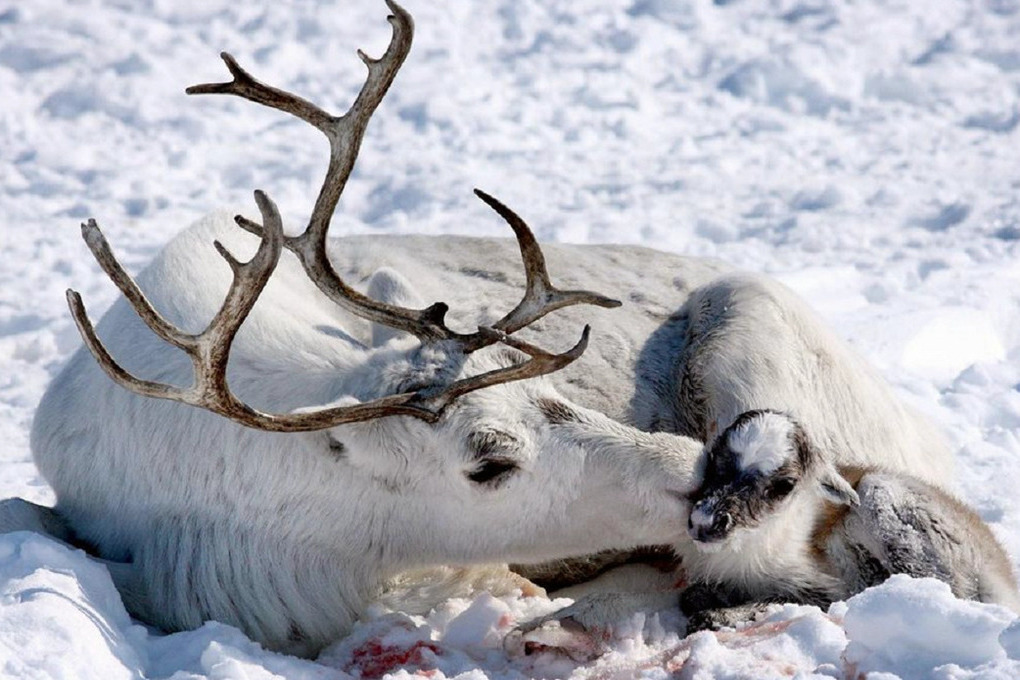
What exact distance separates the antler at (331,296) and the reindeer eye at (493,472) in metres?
0.24

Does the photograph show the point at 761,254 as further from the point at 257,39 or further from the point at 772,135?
the point at 257,39

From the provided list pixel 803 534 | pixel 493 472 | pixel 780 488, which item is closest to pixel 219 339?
pixel 493 472

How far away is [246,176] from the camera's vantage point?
418 inches

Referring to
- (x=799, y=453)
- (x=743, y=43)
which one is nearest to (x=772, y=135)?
(x=743, y=43)

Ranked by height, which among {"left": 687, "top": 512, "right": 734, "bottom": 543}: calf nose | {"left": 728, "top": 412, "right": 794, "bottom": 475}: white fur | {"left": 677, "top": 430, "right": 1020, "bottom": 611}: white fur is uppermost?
{"left": 728, "top": 412, "right": 794, "bottom": 475}: white fur

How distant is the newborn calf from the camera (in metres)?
4.36

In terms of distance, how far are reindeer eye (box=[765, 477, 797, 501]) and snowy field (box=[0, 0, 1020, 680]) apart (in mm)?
464

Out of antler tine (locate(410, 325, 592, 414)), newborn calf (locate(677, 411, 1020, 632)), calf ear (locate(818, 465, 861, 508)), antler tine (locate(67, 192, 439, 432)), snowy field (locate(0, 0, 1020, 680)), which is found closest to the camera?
antler tine (locate(67, 192, 439, 432))

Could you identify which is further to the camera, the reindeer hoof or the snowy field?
the snowy field

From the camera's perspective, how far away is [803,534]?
4.68 metres

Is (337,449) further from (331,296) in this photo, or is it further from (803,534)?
(803,534)

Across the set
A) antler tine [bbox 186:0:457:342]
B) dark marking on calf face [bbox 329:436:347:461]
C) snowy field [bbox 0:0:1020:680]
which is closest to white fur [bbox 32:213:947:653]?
dark marking on calf face [bbox 329:436:347:461]

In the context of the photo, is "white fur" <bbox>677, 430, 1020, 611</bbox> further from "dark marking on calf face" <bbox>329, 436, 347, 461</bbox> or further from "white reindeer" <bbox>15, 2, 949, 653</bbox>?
"dark marking on calf face" <bbox>329, 436, 347, 461</bbox>

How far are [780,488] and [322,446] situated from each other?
57.5 inches
